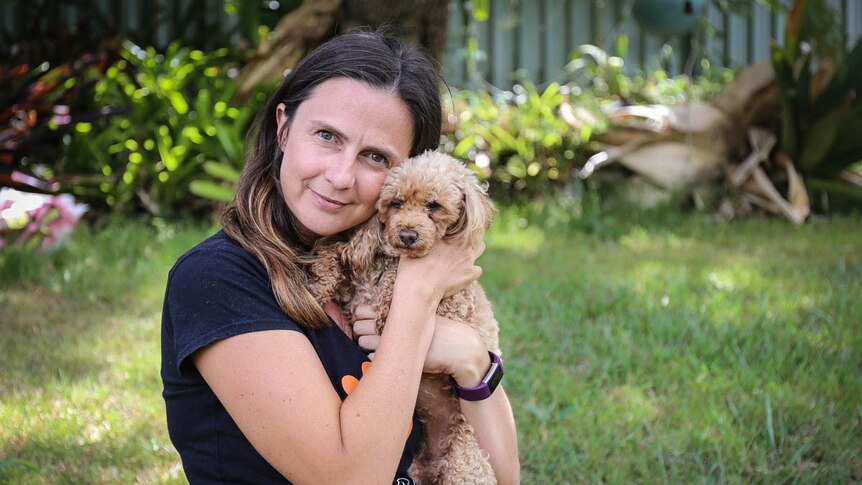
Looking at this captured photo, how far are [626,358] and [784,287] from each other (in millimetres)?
1368

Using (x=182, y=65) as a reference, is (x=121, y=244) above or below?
below

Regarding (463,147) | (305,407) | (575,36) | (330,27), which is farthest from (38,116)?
(575,36)

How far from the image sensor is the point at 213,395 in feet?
5.86

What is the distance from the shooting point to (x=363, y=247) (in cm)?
217

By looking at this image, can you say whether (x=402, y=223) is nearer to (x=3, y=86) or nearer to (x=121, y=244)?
(x=121, y=244)

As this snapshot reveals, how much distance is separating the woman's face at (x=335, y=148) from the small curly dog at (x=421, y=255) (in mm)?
130

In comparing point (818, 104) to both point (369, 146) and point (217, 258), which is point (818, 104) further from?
point (217, 258)

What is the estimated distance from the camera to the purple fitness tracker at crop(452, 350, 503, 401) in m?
2.12

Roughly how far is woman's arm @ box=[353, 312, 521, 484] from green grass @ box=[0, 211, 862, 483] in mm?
794

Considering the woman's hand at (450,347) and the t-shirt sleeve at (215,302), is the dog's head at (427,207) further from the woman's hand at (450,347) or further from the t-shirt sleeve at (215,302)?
the t-shirt sleeve at (215,302)

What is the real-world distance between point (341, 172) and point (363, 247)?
11.7 inches

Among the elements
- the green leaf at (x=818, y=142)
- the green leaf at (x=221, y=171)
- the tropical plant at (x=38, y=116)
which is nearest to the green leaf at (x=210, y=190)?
the green leaf at (x=221, y=171)

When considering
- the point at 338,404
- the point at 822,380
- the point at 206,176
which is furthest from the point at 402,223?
the point at 206,176

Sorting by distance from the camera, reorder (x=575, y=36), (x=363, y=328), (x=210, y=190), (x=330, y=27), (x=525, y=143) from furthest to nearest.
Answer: (x=575, y=36)
(x=525, y=143)
(x=330, y=27)
(x=210, y=190)
(x=363, y=328)
